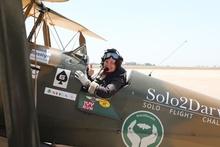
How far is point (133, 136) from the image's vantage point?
497cm

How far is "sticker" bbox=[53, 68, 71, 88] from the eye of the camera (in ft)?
16.5

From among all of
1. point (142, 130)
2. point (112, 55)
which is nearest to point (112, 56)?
point (112, 55)

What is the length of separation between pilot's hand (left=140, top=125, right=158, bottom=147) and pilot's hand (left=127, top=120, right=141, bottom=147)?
0.06m

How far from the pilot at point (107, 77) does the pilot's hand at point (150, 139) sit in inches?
26.7

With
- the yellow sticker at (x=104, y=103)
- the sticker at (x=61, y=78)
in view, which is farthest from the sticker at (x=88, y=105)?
the sticker at (x=61, y=78)

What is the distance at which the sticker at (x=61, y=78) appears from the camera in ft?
16.5

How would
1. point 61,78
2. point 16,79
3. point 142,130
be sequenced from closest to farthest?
point 16,79
point 142,130
point 61,78

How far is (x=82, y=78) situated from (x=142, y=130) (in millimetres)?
982

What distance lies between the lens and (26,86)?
9.84ft

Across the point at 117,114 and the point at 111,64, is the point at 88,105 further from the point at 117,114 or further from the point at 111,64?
the point at 111,64

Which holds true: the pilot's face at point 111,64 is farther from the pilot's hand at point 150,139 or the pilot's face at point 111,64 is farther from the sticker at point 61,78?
the pilot's hand at point 150,139

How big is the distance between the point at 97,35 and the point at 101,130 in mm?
10497

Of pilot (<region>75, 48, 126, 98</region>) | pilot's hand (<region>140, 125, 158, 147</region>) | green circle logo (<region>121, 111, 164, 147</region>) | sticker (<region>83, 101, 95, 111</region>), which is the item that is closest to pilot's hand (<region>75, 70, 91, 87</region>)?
pilot (<region>75, 48, 126, 98</region>)

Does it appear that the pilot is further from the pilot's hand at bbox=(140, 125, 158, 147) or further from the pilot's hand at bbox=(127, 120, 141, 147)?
the pilot's hand at bbox=(140, 125, 158, 147)
